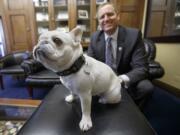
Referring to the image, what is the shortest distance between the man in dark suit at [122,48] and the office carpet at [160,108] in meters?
0.28

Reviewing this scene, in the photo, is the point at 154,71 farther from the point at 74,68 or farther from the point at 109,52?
the point at 74,68

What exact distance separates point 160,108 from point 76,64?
147 centimetres

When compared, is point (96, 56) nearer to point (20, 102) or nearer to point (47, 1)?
point (20, 102)

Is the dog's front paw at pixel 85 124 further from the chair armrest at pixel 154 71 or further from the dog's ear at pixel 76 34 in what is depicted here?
the chair armrest at pixel 154 71

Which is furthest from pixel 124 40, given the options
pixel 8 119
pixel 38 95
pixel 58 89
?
pixel 38 95

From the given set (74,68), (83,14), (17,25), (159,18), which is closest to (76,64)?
(74,68)

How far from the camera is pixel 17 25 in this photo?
284 cm

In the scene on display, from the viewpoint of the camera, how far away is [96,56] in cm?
144

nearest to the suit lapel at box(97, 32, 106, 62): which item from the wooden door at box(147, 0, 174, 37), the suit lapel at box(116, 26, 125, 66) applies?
the suit lapel at box(116, 26, 125, 66)

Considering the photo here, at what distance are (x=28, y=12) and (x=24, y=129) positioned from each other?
2526 mm

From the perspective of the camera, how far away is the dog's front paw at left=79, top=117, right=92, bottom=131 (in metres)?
0.69

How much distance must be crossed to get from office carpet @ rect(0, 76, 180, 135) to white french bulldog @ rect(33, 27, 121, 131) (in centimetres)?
88

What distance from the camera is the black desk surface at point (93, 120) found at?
0.68 metres

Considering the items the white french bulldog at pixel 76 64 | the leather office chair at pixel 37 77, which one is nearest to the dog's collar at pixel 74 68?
the white french bulldog at pixel 76 64
